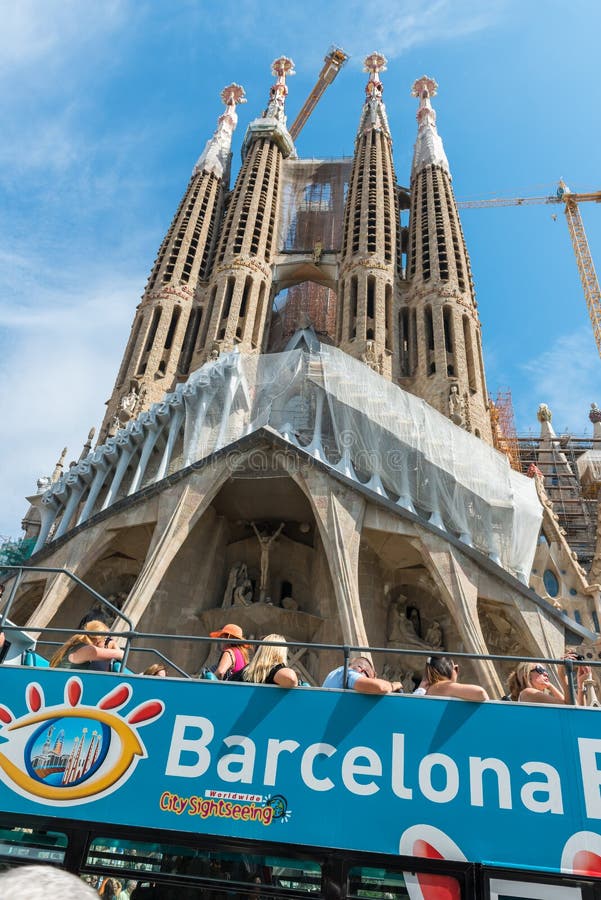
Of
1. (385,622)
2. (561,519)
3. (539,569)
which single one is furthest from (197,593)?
(561,519)

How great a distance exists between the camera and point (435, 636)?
1584 cm

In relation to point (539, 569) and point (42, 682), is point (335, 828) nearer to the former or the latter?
point (42, 682)

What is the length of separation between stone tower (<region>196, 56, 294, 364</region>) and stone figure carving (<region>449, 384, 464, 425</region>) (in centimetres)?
735

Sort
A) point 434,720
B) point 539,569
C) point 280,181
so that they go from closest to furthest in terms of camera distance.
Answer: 1. point 434,720
2. point 539,569
3. point 280,181

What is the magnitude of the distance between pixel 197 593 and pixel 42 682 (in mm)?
13090

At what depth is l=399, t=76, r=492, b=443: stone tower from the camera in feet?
68.7

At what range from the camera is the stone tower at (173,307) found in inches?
863

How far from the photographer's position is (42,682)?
4.02m

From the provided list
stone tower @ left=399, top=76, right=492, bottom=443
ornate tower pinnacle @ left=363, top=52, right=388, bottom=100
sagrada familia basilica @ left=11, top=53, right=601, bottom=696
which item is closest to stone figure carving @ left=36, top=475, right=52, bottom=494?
sagrada familia basilica @ left=11, top=53, right=601, bottom=696

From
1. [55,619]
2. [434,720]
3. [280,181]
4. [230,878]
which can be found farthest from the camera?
[280,181]

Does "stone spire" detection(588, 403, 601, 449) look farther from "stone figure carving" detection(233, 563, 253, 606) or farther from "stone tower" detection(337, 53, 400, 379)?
"stone figure carving" detection(233, 563, 253, 606)

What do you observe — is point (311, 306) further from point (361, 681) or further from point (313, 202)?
point (361, 681)

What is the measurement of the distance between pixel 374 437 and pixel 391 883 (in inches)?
539

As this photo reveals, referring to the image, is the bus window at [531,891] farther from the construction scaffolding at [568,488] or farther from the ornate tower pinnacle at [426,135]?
the ornate tower pinnacle at [426,135]
